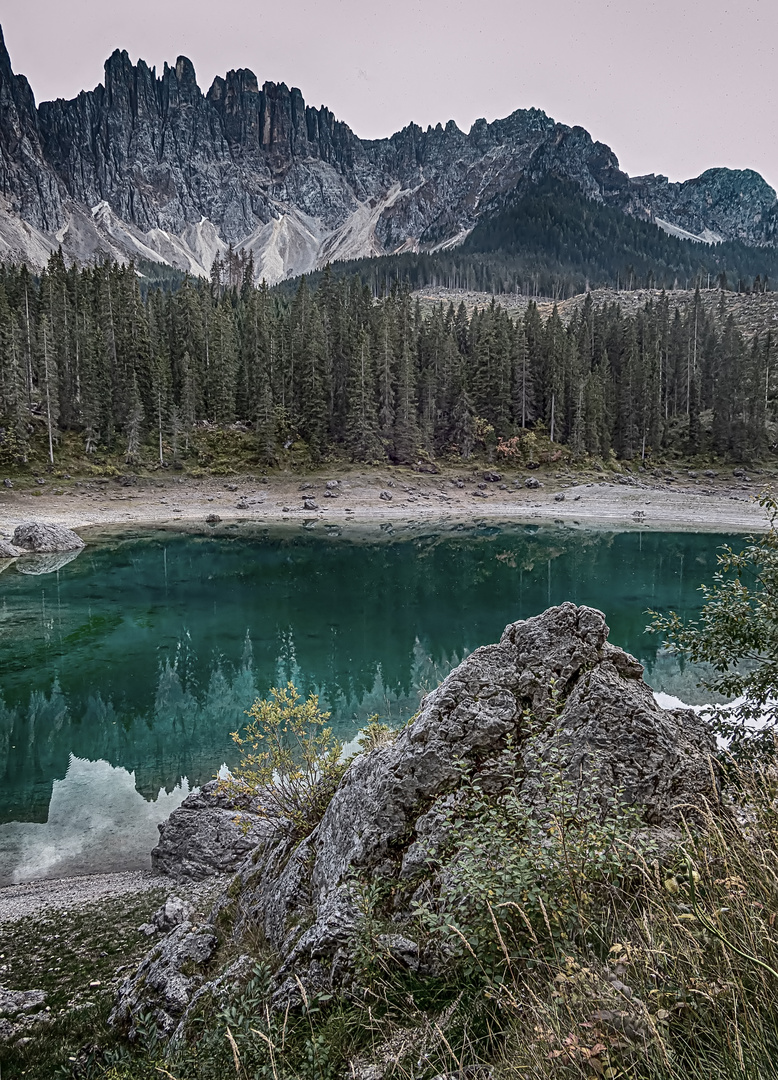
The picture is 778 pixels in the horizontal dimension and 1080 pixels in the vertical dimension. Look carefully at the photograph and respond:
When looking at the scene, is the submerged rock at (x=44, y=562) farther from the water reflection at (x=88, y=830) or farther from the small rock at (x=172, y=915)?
the small rock at (x=172, y=915)

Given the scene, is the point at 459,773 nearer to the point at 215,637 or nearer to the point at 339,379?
the point at 215,637

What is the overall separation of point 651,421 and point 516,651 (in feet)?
285

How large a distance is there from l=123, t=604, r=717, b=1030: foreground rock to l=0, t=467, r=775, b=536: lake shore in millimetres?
53620

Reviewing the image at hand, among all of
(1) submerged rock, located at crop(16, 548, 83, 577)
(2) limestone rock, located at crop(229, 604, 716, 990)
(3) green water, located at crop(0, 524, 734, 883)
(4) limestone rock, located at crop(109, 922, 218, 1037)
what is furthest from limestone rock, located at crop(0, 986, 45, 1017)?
(1) submerged rock, located at crop(16, 548, 83, 577)

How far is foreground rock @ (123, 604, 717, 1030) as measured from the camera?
16.5ft

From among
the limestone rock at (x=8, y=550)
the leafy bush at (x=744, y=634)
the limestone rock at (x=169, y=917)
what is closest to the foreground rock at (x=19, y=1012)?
the limestone rock at (x=169, y=917)

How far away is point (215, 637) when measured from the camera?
2773 cm

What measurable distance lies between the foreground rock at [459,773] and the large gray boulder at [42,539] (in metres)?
44.1

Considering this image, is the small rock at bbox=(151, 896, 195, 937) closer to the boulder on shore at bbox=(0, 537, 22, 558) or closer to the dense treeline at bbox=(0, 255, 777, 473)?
the boulder on shore at bbox=(0, 537, 22, 558)

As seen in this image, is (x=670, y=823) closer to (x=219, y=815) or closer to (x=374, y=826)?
(x=374, y=826)

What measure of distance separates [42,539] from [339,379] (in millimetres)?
47402

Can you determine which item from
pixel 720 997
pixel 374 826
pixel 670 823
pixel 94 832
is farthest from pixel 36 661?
pixel 720 997

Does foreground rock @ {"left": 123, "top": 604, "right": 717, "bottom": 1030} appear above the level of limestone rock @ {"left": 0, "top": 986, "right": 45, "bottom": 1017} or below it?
above

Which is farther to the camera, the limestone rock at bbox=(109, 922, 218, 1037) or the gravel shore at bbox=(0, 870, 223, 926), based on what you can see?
the gravel shore at bbox=(0, 870, 223, 926)
